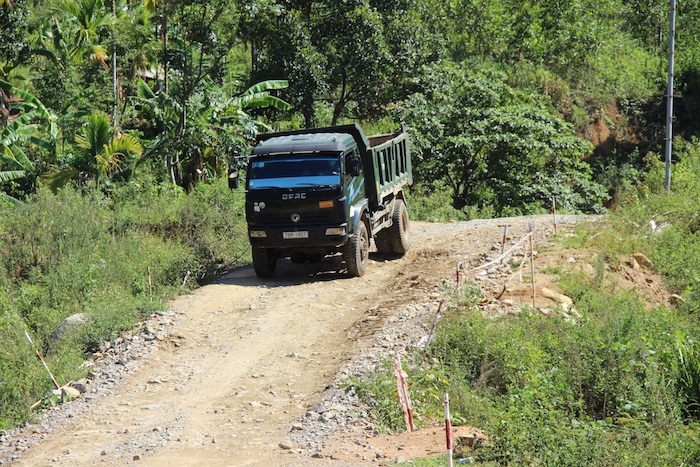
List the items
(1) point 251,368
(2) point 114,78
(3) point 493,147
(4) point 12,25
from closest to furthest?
(1) point 251,368 → (4) point 12,25 → (2) point 114,78 → (3) point 493,147

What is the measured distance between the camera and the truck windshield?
15508 millimetres

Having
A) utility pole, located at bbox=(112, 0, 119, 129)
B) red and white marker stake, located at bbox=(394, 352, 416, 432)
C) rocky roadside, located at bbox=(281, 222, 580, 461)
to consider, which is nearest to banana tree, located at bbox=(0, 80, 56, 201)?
utility pole, located at bbox=(112, 0, 119, 129)

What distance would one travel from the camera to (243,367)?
11.9 m

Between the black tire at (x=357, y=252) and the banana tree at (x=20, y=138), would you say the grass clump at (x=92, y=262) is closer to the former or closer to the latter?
the banana tree at (x=20, y=138)

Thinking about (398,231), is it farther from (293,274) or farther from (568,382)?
(568,382)

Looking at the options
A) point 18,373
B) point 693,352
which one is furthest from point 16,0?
point 693,352

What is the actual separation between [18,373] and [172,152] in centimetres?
1224

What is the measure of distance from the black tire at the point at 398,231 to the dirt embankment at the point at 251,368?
466mm

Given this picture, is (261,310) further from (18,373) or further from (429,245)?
(429,245)

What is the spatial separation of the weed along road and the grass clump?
681mm

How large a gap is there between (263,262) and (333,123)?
11570 millimetres

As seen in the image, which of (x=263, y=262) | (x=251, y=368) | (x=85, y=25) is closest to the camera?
(x=251, y=368)

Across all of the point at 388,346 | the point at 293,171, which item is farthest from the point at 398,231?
the point at 388,346

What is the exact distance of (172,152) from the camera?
22891 millimetres
